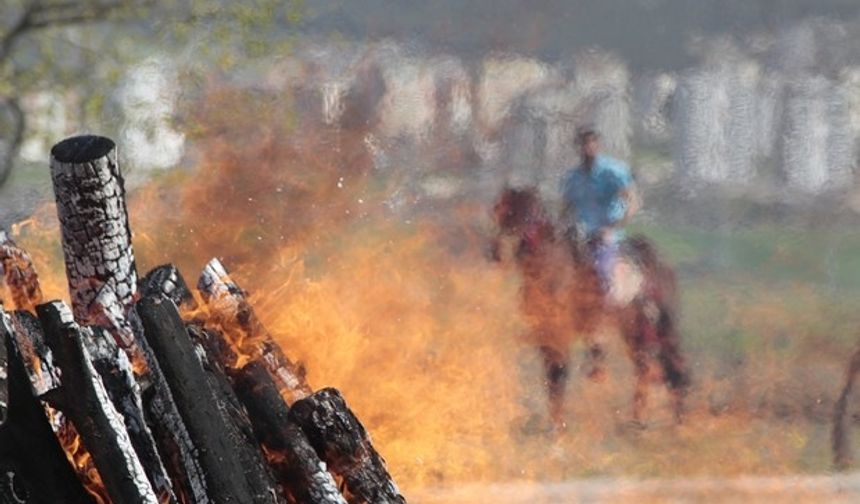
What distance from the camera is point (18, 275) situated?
4020 millimetres

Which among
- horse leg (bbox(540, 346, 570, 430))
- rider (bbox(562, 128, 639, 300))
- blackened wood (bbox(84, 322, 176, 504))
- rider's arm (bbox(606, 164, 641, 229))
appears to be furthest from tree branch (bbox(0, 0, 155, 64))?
blackened wood (bbox(84, 322, 176, 504))

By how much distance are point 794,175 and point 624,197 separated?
2184mm

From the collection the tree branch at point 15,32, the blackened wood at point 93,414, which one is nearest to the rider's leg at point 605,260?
the tree branch at point 15,32

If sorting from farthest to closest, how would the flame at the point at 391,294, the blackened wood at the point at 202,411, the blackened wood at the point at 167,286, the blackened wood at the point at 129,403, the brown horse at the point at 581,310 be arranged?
the brown horse at the point at 581,310 → the flame at the point at 391,294 → the blackened wood at the point at 167,286 → the blackened wood at the point at 129,403 → the blackened wood at the point at 202,411

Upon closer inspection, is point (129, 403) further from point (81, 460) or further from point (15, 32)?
point (15, 32)

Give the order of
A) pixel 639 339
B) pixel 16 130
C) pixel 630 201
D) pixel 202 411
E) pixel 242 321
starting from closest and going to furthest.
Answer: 1. pixel 202 411
2. pixel 242 321
3. pixel 639 339
4. pixel 16 130
5. pixel 630 201

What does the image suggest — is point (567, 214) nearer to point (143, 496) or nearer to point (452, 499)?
point (452, 499)

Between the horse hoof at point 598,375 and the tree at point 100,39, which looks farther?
the tree at point 100,39

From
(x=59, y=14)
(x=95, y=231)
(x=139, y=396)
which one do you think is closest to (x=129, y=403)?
(x=139, y=396)

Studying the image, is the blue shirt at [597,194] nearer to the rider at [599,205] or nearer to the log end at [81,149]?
the rider at [599,205]

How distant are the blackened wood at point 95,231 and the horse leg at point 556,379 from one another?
3.98 meters

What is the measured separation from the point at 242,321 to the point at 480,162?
4976 mm

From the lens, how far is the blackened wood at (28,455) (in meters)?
3.05

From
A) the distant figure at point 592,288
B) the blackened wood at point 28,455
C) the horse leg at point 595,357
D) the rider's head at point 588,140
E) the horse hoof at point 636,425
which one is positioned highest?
the rider's head at point 588,140
